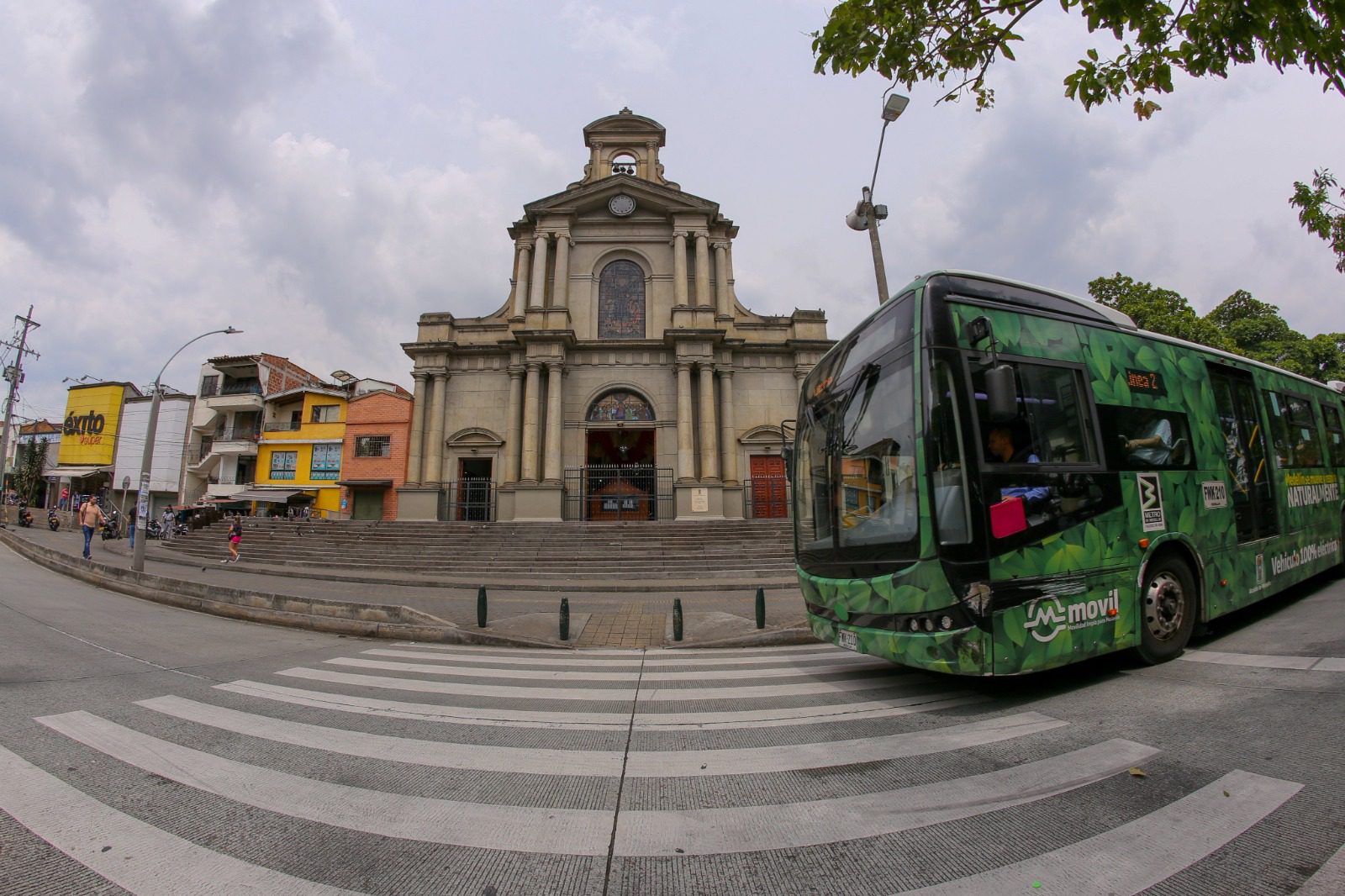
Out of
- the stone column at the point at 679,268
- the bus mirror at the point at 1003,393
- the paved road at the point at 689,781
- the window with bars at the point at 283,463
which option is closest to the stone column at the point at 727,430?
the stone column at the point at 679,268

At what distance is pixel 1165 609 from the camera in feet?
16.5

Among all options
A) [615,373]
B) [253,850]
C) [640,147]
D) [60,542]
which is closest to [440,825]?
[253,850]

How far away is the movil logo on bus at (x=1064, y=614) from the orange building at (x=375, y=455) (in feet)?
99.7

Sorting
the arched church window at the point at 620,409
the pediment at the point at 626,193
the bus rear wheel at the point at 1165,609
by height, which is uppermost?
the pediment at the point at 626,193

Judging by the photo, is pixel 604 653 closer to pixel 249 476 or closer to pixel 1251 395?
pixel 1251 395

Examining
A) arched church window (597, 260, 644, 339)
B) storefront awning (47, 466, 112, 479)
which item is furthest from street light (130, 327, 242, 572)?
storefront awning (47, 466, 112, 479)

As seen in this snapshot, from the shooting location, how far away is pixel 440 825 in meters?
2.59

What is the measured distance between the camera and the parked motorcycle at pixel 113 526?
28.1 metres

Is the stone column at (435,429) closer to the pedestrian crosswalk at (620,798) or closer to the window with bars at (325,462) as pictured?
the window with bars at (325,462)

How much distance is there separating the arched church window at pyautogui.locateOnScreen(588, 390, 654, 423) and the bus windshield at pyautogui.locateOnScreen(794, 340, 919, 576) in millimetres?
20245

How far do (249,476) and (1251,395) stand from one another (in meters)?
45.4

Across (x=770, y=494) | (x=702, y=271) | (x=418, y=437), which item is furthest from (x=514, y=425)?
(x=770, y=494)

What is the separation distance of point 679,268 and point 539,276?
6.86m

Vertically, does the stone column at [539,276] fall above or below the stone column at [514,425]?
above
